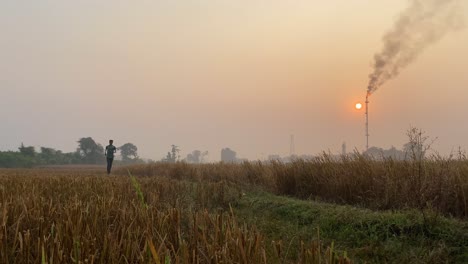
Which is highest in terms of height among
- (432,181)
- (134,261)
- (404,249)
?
(432,181)

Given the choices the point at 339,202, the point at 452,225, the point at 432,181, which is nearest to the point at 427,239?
the point at 452,225

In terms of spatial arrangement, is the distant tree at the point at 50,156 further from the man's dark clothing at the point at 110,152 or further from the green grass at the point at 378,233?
the green grass at the point at 378,233

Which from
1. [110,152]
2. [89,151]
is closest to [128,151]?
[89,151]

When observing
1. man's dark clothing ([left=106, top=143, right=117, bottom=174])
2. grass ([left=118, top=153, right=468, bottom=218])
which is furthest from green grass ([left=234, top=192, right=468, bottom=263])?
man's dark clothing ([left=106, top=143, right=117, bottom=174])

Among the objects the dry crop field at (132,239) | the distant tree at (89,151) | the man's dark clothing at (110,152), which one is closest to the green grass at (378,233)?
the dry crop field at (132,239)

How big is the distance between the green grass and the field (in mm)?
17

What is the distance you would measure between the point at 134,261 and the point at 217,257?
2.46 feet

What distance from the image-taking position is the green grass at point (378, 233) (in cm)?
487

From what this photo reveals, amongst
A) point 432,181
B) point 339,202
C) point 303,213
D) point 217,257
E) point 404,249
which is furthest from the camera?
point 339,202

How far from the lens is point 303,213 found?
7.21 meters

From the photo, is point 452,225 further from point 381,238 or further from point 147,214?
point 147,214

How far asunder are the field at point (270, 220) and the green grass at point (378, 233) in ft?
0.06

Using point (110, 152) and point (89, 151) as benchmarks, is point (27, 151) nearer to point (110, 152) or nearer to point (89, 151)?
point (89, 151)

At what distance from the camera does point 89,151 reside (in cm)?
8369
